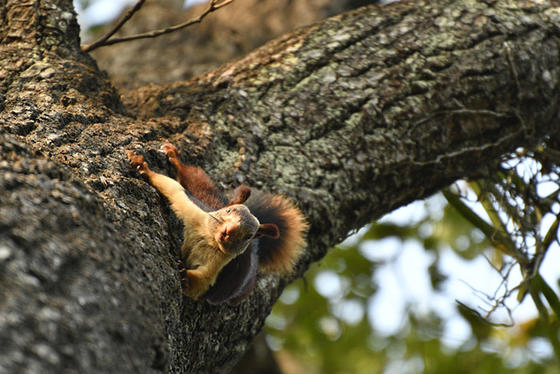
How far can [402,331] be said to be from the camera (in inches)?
187

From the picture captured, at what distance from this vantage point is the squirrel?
1950mm

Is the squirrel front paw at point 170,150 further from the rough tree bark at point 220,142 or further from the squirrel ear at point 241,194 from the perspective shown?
the squirrel ear at point 241,194

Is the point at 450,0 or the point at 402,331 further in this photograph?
the point at 402,331

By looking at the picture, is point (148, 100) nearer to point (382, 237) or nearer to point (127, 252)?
point (127, 252)

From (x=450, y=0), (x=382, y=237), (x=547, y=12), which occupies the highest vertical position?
(x=450, y=0)

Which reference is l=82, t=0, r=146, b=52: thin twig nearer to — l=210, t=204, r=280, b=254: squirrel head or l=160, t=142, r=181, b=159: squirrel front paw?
l=160, t=142, r=181, b=159: squirrel front paw

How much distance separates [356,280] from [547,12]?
279cm

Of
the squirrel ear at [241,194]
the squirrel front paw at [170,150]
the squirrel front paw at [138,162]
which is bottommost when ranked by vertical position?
the squirrel ear at [241,194]

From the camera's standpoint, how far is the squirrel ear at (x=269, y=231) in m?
2.25

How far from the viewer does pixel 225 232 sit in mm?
2135

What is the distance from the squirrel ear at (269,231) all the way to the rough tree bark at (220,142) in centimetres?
16

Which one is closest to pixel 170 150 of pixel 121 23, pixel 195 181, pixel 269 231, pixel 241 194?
pixel 195 181

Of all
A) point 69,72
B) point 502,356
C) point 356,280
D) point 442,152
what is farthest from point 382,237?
point 69,72

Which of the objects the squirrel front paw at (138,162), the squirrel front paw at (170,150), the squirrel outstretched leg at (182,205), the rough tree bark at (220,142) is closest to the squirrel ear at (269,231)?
the rough tree bark at (220,142)
